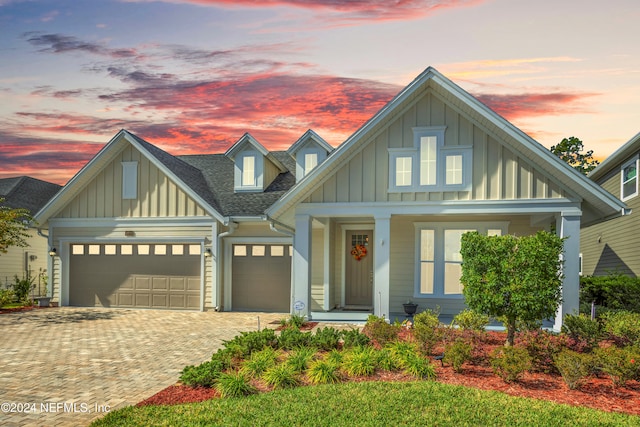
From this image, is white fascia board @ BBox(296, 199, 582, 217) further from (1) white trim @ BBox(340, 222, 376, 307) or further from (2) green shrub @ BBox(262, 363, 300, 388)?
(2) green shrub @ BBox(262, 363, 300, 388)

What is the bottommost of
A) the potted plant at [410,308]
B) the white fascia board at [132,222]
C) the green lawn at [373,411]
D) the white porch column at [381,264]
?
the potted plant at [410,308]

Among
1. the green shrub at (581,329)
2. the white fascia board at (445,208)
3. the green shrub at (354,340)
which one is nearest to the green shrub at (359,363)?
the green shrub at (354,340)

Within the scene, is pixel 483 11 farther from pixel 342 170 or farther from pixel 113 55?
pixel 113 55

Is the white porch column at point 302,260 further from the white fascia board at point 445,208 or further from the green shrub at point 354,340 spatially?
the green shrub at point 354,340

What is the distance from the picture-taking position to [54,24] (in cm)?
1739

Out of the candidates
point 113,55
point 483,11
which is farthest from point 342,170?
point 113,55

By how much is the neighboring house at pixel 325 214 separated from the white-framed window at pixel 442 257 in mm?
41

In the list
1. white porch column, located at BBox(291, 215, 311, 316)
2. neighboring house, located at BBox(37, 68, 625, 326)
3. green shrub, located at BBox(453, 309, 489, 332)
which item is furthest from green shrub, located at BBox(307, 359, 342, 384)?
white porch column, located at BBox(291, 215, 311, 316)

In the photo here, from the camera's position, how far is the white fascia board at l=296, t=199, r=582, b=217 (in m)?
12.9

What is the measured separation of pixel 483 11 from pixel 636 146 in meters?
7.56

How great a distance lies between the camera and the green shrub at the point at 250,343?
943cm

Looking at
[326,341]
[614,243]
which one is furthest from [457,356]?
[614,243]

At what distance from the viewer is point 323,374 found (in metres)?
7.91

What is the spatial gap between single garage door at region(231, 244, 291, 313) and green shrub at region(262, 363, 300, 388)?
9.83 metres
